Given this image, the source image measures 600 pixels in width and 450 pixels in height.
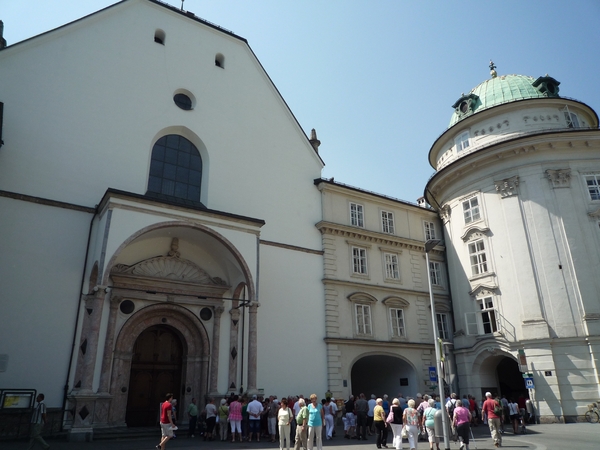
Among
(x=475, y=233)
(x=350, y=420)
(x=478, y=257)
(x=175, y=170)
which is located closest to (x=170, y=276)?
(x=175, y=170)

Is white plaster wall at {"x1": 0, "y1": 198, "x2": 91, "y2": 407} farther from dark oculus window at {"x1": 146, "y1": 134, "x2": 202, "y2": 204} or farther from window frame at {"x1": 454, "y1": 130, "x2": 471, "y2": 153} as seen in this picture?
window frame at {"x1": 454, "y1": 130, "x2": 471, "y2": 153}

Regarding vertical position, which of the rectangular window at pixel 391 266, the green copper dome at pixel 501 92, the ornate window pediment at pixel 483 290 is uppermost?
the green copper dome at pixel 501 92

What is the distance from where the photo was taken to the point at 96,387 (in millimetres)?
16172

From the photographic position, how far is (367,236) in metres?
25.2

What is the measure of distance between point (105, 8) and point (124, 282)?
1272 centimetres

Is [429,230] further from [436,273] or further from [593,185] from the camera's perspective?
[593,185]

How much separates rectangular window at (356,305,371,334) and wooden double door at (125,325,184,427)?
904 cm

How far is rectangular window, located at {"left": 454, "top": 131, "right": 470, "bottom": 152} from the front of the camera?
28.7m

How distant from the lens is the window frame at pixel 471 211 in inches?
1044

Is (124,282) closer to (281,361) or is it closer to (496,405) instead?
(281,361)

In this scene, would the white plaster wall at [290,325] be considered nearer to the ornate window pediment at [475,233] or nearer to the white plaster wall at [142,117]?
the white plaster wall at [142,117]

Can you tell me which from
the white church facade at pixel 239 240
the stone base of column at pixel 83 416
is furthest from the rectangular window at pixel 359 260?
the stone base of column at pixel 83 416

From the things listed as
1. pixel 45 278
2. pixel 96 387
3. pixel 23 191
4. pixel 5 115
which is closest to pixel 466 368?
pixel 96 387

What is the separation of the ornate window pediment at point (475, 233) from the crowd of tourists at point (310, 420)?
9.60m
